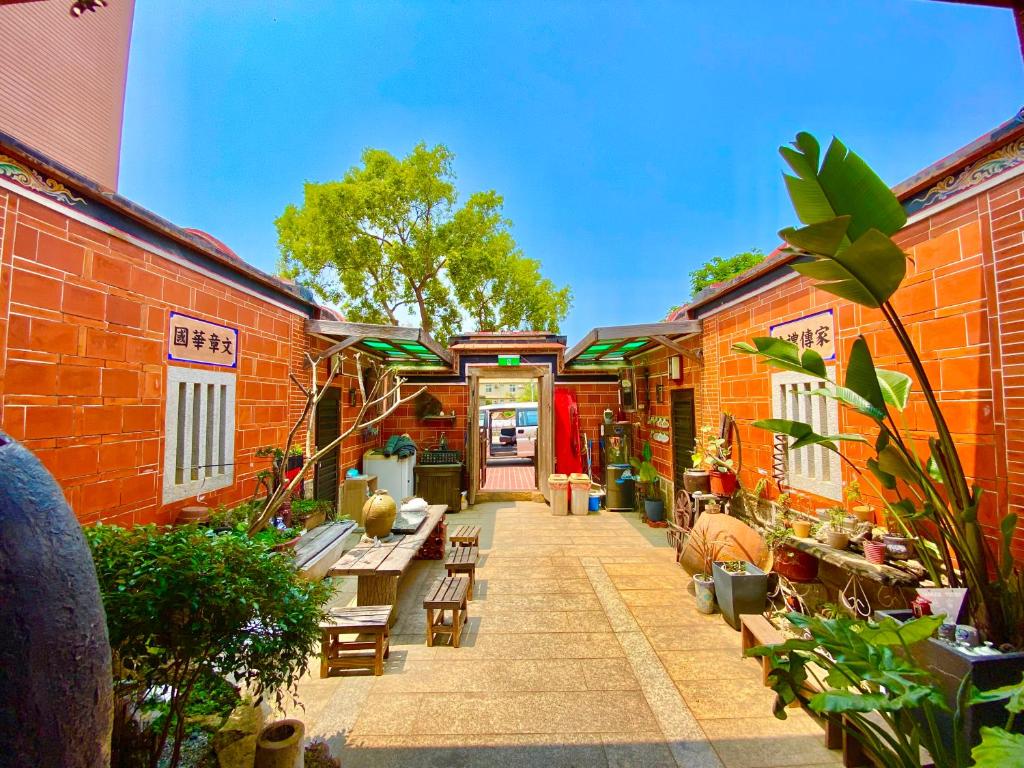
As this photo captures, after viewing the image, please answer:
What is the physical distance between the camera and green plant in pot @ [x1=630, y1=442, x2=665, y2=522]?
7.75 metres

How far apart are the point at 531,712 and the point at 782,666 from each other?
70.7 inches

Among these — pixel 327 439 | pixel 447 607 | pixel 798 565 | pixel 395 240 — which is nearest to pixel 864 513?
pixel 798 565

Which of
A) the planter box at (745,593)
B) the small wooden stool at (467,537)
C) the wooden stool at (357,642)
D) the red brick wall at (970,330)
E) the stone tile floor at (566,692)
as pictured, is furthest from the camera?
the small wooden stool at (467,537)

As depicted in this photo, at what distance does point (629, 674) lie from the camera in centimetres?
347

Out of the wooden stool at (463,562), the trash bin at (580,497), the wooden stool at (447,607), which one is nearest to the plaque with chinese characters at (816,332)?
the wooden stool at (447,607)

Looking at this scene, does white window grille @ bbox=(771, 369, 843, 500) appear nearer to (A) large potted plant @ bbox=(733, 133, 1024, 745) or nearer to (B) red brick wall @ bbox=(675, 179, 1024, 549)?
(B) red brick wall @ bbox=(675, 179, 1024, 549)

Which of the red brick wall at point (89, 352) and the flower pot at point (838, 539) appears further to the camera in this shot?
the flower pot at point (838, 539)

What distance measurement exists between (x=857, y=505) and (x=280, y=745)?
4404 mm

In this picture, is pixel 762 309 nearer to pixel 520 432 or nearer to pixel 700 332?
pixel 700 332

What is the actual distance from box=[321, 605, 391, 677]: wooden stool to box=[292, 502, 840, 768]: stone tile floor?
99 millimetres

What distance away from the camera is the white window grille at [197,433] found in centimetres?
378

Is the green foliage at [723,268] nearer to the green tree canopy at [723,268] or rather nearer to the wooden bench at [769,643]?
the green tree canopy at [723,268]

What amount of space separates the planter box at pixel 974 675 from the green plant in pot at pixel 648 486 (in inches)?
218

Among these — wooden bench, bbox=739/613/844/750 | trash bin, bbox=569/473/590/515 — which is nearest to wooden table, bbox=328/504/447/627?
wooden bench, bbox=739/613/844/750
